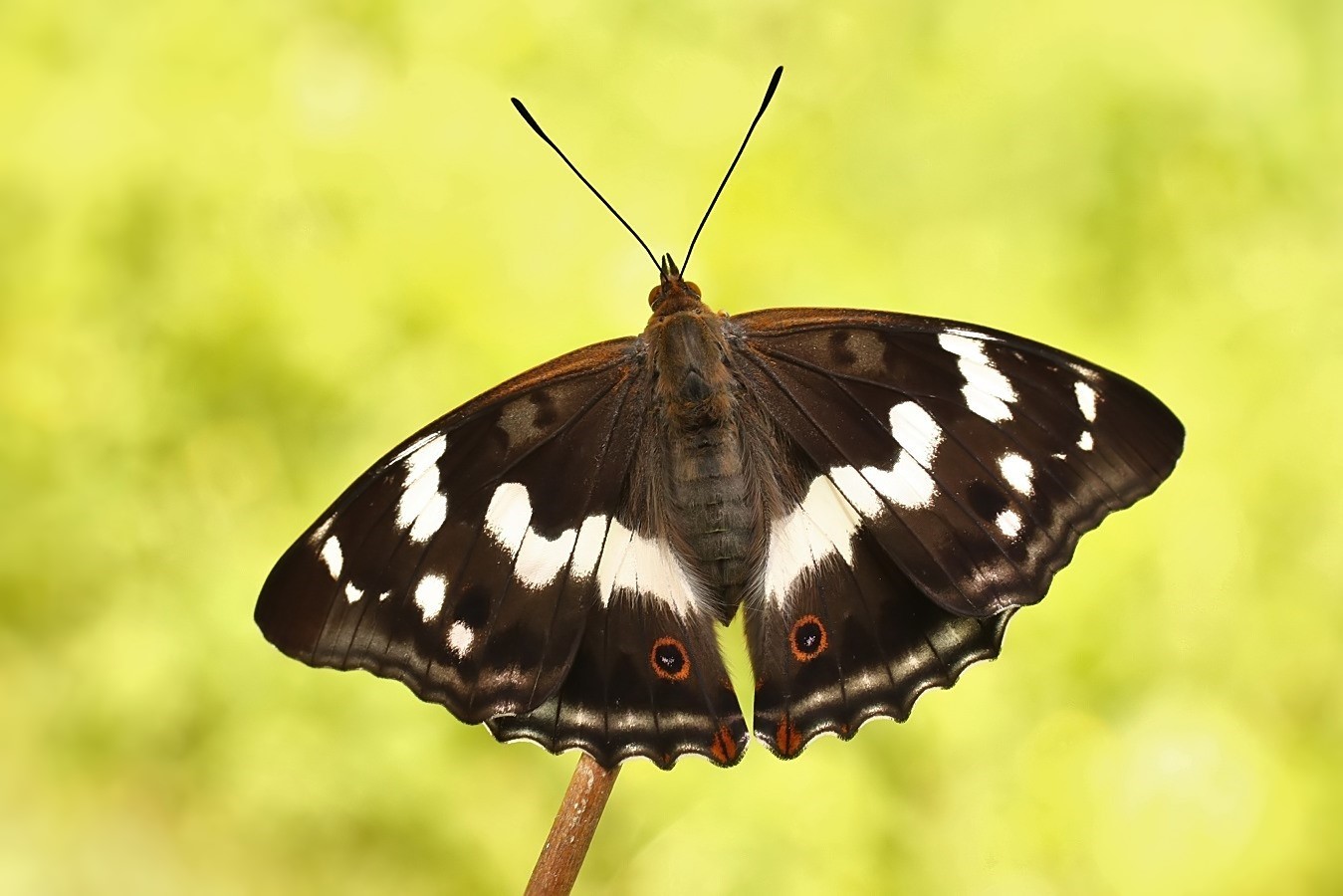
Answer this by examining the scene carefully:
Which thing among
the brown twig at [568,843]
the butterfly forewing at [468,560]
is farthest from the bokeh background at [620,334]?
the brown twig at [568,843]

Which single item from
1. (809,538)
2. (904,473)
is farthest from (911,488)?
(809,538)

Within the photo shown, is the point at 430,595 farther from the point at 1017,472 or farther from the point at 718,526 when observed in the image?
the point at 1017,472

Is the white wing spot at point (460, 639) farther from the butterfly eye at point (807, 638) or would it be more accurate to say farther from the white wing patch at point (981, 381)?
the white wing patch at point (981, 381)

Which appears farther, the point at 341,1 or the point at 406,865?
the point at 341,1

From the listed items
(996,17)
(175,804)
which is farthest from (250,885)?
(996,17)

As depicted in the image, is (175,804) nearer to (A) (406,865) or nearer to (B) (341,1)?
(A) (406,865)

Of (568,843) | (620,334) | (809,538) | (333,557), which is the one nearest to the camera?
(568,843)

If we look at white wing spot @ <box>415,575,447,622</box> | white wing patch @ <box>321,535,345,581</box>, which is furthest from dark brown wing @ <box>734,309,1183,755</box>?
white wing patch @ <box>321,535,345,581</box>
